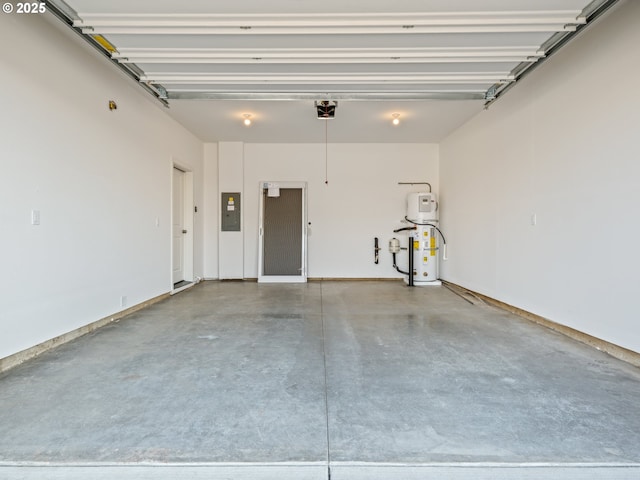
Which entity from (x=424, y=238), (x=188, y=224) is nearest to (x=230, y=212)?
(x=188, y=224)

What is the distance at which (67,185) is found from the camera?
293 centimetres

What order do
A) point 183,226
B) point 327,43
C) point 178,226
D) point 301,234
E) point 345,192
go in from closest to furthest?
point 327,43 < point 178,226 < point 183,226 < point 301,234 < point 345,192

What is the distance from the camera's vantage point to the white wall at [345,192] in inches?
257

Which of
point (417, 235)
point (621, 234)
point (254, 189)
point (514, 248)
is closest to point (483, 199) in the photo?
point (514, 248)

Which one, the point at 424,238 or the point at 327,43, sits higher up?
the point at 327,43

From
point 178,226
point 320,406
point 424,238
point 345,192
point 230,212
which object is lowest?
point 320,406

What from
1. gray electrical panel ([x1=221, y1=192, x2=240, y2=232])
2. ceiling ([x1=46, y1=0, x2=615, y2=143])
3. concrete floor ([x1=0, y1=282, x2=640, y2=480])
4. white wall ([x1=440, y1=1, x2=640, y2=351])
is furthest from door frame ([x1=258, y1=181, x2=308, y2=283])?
white wall ([x1=440, y1=1, x2=640, y2=351])

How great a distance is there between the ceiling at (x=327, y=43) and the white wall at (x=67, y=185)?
1.10 feet

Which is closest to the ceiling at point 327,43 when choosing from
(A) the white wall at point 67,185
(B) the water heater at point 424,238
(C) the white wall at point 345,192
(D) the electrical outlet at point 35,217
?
(A) the white wall at point 67,185

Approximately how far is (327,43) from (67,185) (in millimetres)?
2644

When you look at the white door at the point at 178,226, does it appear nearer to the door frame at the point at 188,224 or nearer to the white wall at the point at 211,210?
the door frame at the point at 188,224

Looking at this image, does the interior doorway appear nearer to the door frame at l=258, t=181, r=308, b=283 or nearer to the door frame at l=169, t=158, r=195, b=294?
the door frame at l=169, t=158, r=195, b=294

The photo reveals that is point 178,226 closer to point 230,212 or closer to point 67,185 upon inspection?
point 230,212

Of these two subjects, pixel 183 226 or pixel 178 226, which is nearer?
pixel 178 226
